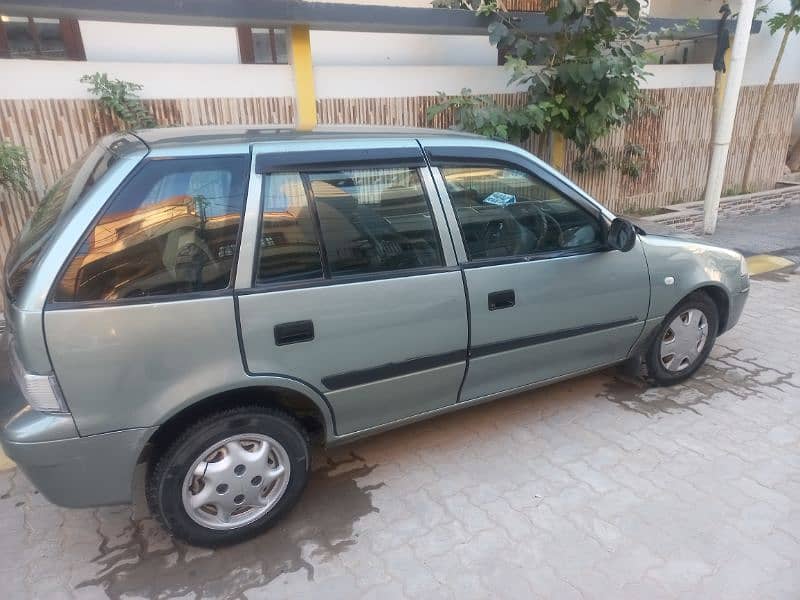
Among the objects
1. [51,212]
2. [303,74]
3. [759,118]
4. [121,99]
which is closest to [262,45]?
[303,74]

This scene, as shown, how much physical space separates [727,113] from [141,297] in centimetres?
716

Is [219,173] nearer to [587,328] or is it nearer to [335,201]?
[335,201]

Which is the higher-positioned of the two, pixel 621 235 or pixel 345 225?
pixel 345 225

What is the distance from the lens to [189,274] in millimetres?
2227

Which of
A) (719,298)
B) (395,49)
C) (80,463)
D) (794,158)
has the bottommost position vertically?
(794,158)

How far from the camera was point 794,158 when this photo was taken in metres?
10.8

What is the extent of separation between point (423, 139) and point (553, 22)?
4.07m

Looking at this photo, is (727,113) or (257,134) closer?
(257,134)

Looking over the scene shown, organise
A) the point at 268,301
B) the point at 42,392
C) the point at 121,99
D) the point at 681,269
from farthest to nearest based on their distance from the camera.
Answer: the point at 121,99
the point at 681,269
the point at 268,301
the point at 42,392

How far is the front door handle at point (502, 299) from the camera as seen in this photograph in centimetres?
284

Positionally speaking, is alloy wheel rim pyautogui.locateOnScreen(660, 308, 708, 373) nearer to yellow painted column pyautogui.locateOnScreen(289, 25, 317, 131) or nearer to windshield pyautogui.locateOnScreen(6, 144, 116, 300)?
windshield pyautogui.locateOnScreen(6, 144, 116, 300)

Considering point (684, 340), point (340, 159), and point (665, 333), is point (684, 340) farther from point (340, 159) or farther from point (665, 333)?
point (340, 159)

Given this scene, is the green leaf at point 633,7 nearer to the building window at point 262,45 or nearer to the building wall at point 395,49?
the building wall at point 395,49

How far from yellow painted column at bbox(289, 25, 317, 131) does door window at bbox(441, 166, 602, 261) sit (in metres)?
2.98
